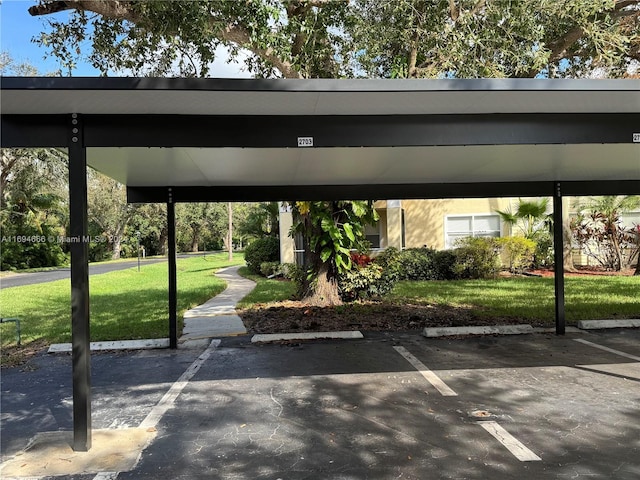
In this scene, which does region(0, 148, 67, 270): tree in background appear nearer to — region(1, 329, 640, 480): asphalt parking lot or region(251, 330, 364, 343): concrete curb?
region(251, 330, 364, 343): concrete curb

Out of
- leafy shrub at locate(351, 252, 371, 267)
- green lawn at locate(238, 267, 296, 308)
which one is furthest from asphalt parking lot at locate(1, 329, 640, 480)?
green lawn at locate(238, 267, 296, 308)

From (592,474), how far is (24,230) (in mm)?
37401

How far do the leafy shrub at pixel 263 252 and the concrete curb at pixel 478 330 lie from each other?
14.7m

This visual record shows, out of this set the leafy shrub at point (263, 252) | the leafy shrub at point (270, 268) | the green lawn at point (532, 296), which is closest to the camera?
the green lawn at point (532, 296)

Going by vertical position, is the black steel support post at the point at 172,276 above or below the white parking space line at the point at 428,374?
above

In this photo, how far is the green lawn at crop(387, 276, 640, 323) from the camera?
33.7ft

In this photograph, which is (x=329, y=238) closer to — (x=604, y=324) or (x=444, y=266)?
(x=604, y=324)

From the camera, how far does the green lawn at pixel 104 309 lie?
9320 mm

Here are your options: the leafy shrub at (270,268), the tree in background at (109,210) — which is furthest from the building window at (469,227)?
the tree in background at (109,210)

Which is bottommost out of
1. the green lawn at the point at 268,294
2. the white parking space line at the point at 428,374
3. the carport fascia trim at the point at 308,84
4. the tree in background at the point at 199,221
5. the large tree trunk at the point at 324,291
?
the white parking space line at the point at 428,374

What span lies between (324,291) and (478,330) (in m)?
4.20

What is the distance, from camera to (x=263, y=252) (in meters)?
23.1

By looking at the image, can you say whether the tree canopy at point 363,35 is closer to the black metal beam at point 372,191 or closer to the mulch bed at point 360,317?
the black metal beam at point 372,191

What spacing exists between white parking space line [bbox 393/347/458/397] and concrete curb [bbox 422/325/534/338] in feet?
3.69
